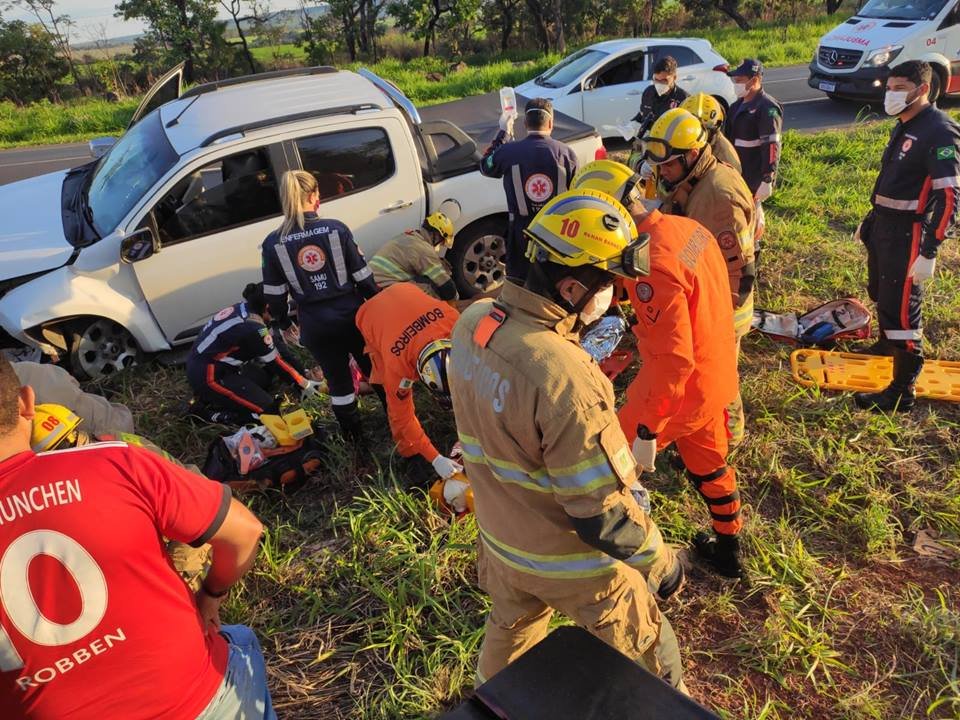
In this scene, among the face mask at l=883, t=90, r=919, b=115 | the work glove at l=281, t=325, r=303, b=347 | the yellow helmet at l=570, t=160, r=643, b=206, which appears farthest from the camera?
the work glove at l=281, t=325, r=303, b=347

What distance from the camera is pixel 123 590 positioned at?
4.88 ft

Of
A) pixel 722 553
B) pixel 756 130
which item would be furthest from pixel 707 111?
pixel 722 553

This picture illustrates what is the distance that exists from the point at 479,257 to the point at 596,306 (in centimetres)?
399

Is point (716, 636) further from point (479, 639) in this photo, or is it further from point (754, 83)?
point (754, 83)

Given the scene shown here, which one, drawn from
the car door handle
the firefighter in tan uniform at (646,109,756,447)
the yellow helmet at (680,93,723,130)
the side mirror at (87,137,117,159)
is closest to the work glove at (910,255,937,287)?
the firefighter in tan uniform at (646,109,756,447)

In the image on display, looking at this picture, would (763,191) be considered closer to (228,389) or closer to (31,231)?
(228,389)

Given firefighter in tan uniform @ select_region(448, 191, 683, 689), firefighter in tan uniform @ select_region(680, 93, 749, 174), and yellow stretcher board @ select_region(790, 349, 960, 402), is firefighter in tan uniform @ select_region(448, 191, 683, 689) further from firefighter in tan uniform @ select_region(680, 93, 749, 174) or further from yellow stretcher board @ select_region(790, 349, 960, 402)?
yellow stretcher board @ select_region(790, 349, 960, 402)

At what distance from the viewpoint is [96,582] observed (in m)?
1.44

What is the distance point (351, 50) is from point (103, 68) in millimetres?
7615

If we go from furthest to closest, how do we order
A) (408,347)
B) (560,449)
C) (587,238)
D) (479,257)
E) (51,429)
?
(479,257) < (408,347) < (51,429) < (587,238) < (560,449)

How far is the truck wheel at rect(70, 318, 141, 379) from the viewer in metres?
4.79

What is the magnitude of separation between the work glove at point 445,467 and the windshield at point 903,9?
11801 millimetres

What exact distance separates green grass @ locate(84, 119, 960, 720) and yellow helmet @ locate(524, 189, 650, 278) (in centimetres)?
184

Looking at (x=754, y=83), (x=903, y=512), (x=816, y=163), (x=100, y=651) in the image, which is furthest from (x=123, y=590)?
(x=816, y=163)
